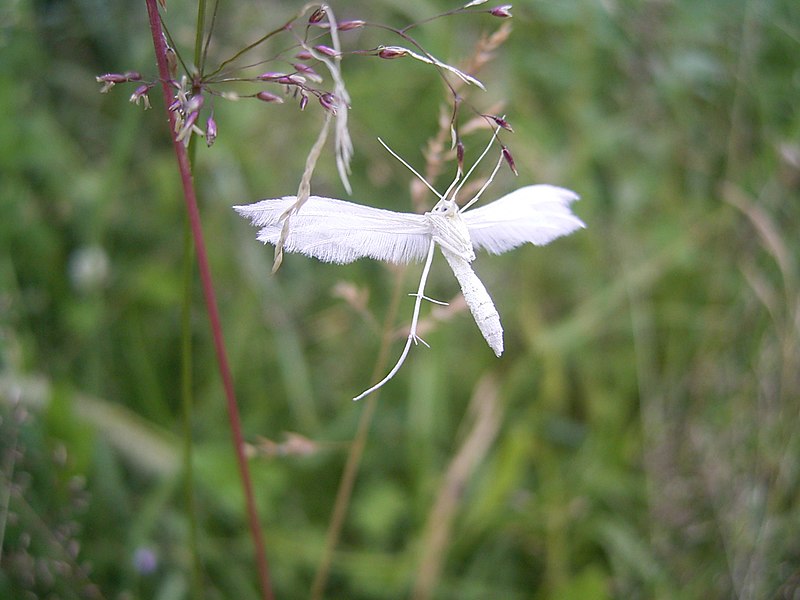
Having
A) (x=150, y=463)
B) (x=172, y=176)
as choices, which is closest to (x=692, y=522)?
(x=150, y=463)

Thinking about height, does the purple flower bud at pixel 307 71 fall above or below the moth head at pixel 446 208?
above

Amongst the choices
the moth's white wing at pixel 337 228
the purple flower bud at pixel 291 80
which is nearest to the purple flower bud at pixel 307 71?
the purple flower bud at pixel 291 80

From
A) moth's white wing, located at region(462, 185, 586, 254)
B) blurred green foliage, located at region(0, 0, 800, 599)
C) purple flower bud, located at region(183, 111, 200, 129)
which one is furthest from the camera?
blurred green foliage, located at region(0, 0, 800, 599)

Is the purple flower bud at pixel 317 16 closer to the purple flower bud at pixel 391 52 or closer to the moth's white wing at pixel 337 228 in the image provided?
the purple flower bud at pixel 391 52

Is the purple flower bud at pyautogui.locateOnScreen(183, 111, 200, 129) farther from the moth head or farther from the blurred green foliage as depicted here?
the blurred green foliage

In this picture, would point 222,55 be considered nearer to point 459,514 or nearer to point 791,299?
point 459,514

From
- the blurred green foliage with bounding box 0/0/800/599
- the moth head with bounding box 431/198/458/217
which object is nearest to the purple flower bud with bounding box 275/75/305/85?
the moth head with bounding box 431/198/458/217
